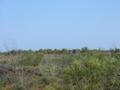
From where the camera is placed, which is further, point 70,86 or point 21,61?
point 21,61

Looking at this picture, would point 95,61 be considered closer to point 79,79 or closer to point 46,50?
point 79,79

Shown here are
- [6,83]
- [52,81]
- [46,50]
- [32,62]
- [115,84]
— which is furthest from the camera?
[46,50]

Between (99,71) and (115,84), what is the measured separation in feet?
2.30

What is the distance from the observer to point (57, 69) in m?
20.5

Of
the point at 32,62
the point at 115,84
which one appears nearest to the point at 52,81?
the point at 115,84

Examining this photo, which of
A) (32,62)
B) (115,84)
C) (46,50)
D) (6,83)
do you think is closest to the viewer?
(115,84)

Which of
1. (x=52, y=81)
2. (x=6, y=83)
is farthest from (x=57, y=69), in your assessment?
(x=6, y=83)

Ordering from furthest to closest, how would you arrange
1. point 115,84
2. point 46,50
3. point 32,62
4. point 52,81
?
point 46,50, point 32,62, point 52,81, point 115,84

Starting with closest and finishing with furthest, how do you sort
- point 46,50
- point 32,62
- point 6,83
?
point 6,83
point 32,62
point 46,50

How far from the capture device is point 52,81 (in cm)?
2002

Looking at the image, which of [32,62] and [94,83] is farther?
[32,62]

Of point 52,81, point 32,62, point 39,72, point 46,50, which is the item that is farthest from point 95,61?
point 46,50

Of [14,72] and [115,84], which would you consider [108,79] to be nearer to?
[115,84]

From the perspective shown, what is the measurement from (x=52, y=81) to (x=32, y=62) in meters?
7.13
